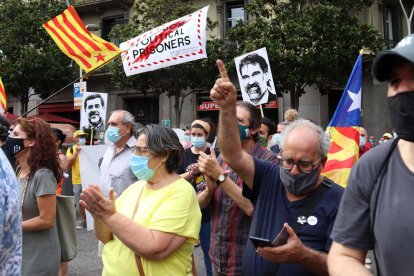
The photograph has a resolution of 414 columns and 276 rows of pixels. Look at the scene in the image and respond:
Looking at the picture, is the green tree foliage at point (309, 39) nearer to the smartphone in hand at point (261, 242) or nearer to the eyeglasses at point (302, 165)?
the eyeglasses at point (302, 165)

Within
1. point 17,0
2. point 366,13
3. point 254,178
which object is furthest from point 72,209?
point 17,0

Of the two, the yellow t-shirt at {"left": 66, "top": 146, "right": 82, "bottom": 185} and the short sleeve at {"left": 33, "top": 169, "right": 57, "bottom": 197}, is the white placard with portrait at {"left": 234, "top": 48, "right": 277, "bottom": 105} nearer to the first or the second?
the yellow t-shirt at {"left": 66, "top": 146, "right": 82, "bottom": 185}

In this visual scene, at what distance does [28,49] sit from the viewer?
1983 cm

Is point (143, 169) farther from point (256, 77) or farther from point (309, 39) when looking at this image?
point (309, 39)

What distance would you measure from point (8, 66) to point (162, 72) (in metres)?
7.29

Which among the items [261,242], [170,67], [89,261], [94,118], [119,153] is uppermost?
[170,67]

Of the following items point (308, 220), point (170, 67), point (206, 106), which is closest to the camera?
point (308, 220)

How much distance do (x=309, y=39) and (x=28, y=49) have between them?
41.0 feet

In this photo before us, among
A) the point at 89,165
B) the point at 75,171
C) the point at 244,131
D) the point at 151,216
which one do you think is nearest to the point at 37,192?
the point at 151,216

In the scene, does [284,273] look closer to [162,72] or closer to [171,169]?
[171,169]

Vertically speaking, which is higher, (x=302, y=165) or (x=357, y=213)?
(x=302, y=165)

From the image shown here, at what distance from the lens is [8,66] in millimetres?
19859

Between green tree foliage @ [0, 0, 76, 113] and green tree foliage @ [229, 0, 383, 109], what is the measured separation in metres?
9.55

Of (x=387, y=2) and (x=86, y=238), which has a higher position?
(x=387, y=2)
